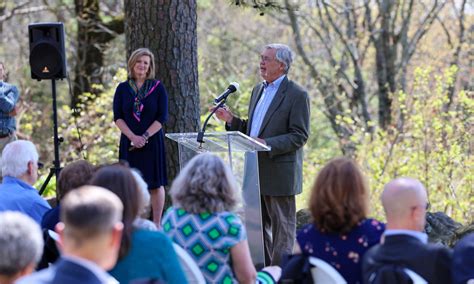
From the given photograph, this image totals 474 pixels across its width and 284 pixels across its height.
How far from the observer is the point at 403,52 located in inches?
734

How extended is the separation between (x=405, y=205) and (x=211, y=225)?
0.85 metres

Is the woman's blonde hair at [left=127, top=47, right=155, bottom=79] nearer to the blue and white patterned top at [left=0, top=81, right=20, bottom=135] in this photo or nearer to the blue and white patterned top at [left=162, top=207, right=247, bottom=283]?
the blue and white patterned top at [left=0, top=81, right=20, bottom=135]

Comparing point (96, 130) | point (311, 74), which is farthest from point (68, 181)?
point (311, 74)

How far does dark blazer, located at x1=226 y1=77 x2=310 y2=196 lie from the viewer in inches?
232

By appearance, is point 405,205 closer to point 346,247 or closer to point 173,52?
point 346,247

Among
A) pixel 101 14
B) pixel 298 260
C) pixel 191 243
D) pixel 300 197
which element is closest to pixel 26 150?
pixel 191 243

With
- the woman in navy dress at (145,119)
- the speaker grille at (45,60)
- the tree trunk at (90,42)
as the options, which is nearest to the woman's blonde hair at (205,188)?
the woman in navy dress at (145,119)

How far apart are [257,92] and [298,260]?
9.25 ft

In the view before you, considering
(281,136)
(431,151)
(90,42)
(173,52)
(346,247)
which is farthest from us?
(90,42)

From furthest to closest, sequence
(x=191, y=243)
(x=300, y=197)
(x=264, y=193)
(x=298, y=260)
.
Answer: (x=300, y=197) < (x=264, y=193) < (x=191, y=243) < (x=298, y=260)

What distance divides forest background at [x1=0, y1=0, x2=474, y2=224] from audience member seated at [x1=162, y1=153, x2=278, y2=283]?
364 cm

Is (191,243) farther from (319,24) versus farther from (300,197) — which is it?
(319,24)

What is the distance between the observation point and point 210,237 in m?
3.69

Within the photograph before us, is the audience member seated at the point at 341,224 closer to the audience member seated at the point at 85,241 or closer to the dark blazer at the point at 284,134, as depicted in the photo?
the audience member seated at the point at 85,241
